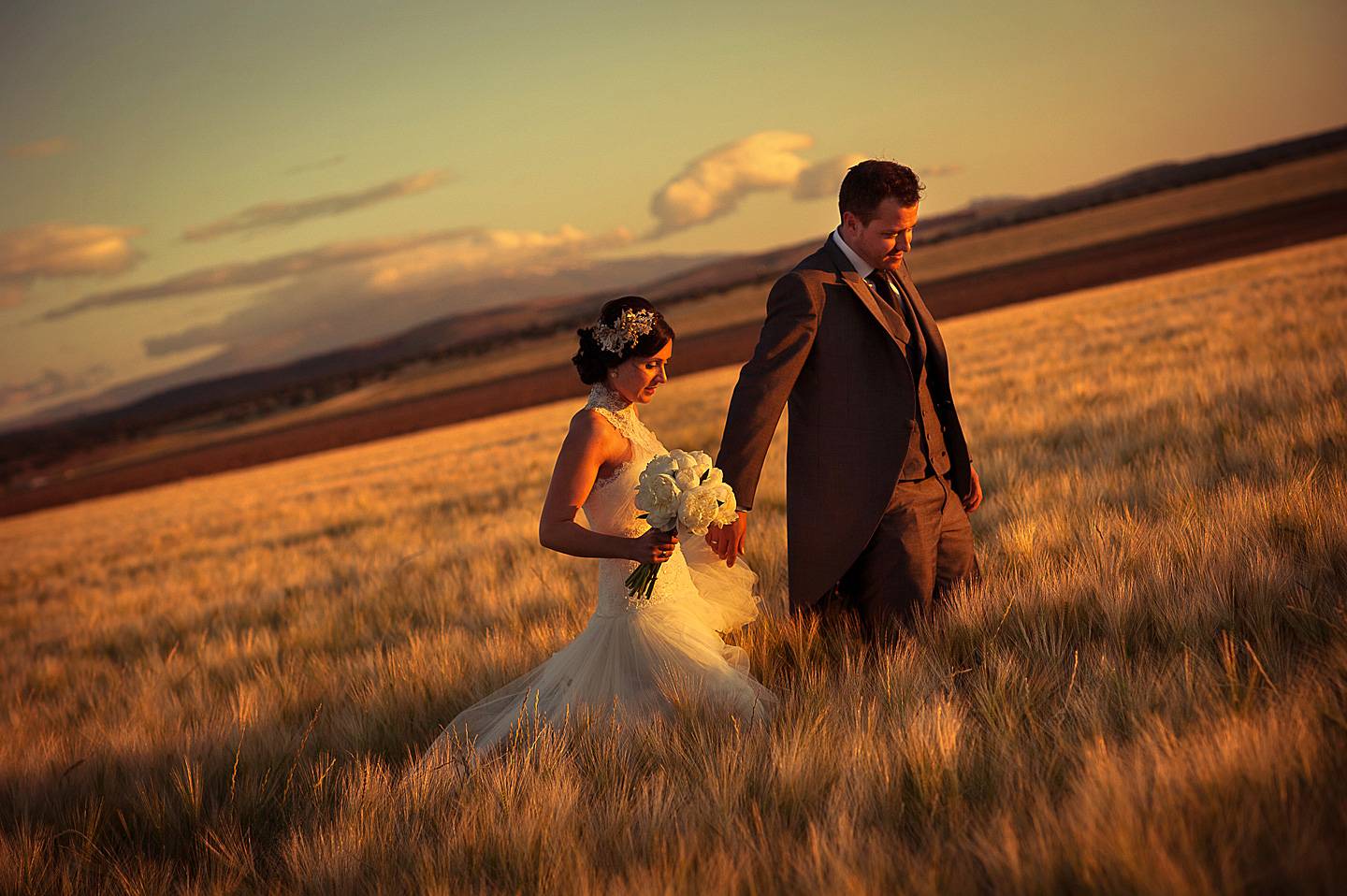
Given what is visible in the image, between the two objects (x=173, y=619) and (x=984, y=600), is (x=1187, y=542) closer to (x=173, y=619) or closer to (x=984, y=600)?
(x=984, y=600)

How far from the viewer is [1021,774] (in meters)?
2.16

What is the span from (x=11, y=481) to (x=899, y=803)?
84911 mm

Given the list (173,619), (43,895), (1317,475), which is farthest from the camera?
(173,619)

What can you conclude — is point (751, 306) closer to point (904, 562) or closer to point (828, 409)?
point (828, 409)

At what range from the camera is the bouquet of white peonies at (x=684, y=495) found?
9.75 ft

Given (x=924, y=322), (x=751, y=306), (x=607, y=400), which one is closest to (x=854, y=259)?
(x=924, y=322)

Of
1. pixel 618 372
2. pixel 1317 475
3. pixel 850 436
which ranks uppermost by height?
pixel 618 372

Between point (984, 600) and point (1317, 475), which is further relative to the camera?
point (1317, 475)

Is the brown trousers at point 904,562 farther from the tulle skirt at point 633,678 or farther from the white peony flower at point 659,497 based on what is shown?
the white peony flower at point 659,497

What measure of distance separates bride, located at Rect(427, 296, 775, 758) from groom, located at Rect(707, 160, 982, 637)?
0.35m

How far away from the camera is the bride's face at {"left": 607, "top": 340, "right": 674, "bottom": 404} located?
3.47 meters

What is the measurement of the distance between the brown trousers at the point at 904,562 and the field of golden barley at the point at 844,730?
0.17m

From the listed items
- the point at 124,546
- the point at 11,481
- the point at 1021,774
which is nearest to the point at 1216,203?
the point at 124,546

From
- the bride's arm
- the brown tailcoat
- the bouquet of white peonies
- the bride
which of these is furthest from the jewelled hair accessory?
the bouquet of white peonies
